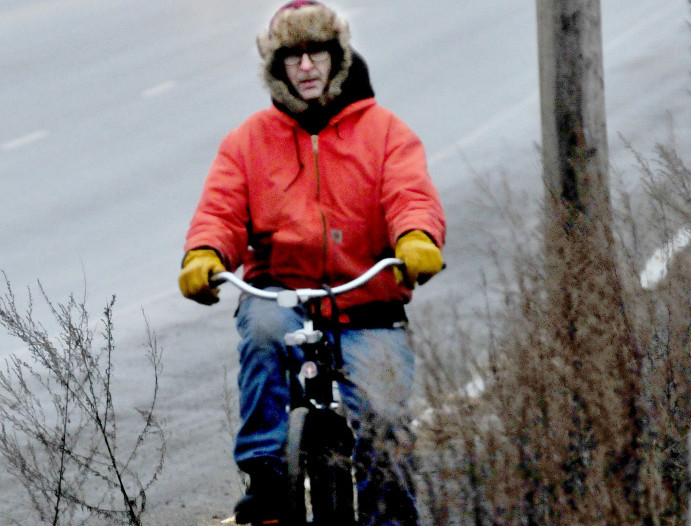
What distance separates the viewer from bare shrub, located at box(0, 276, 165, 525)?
4242mm

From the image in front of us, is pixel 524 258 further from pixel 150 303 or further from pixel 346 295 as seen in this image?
pixel 150 303

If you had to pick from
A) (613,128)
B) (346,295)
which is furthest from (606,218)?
(613,128)

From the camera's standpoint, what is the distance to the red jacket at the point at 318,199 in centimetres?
409

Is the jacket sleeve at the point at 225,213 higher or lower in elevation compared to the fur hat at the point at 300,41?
lower

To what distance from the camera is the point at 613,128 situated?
39.3ft

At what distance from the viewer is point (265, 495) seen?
391 cm

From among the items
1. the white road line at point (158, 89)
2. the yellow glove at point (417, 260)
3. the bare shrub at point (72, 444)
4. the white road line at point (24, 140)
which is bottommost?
the bare shrub at point (72, 444)

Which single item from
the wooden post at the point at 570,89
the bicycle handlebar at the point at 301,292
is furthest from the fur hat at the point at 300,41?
the wooden post at the point at 570,89

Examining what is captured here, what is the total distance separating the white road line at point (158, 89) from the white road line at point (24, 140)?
1.43 meters

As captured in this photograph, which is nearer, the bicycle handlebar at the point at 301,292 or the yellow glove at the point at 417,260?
the bicycle handlebar at the point at 301,292

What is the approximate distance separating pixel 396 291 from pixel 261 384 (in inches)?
21.4

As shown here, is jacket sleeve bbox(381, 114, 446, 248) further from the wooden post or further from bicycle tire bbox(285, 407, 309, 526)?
the wooden post

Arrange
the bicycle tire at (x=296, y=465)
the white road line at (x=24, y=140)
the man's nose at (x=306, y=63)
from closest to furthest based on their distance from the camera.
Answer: the bicycle tire at (x=296, y=465), the man's nose at (x=306, y=63), the white road line at (x=24, y=140)

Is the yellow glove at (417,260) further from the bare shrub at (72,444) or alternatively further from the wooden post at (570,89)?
the wooden post at (570,89)
